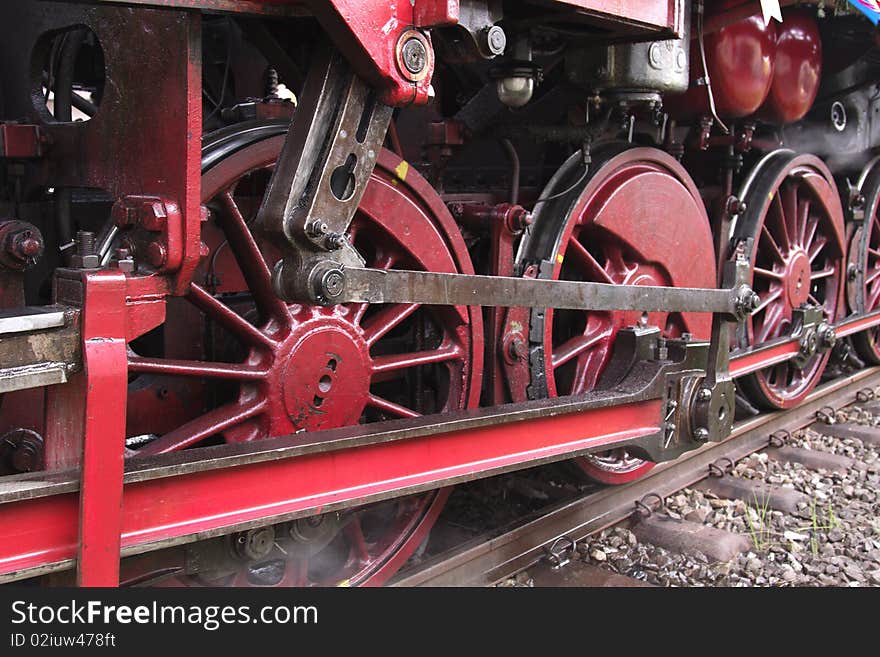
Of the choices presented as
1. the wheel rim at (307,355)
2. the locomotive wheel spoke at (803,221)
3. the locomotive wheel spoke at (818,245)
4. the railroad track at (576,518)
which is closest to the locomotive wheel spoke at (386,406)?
the wheel rim at (307,355)

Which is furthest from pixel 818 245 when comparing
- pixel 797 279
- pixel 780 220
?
pixel 780 220

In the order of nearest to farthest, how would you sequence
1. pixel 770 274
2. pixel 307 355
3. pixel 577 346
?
1. pixel 307 355
2. pixel 577 346
3. pixel 770 274

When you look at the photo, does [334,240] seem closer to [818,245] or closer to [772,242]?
[772,242]

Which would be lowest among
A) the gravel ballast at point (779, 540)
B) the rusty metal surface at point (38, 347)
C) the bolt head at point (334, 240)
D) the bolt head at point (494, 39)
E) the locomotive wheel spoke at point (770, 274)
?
the gravel ballast at point (779, 540)

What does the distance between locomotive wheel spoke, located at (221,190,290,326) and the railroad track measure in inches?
36.9

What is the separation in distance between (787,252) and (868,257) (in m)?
1.62

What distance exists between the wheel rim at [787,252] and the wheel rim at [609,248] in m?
0.72

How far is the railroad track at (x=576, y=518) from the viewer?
291 cm

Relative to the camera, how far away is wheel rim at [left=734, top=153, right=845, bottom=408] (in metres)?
4.43

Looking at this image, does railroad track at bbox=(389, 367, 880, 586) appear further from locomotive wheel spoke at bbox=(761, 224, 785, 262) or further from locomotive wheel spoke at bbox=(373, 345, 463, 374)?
locomotive wheel spoke at bbox=(761, 224, 785, 262)

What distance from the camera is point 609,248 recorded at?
351cm

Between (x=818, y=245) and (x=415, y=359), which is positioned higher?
(x=818, y=245)

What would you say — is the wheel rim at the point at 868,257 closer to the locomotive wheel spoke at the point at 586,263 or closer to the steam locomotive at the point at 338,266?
the steam locomotive at the point at 338,266

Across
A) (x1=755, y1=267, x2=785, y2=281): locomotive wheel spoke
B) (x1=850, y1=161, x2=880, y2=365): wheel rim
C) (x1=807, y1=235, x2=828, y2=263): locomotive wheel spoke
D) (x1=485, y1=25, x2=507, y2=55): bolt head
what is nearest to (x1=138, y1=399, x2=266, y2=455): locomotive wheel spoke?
(x1=485, y1=25, x2=507, y2=55): bolt head
